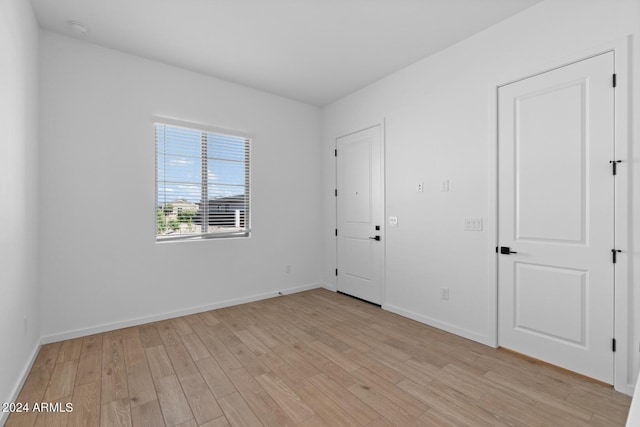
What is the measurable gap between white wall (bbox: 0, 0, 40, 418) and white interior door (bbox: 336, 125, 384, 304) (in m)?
3.45

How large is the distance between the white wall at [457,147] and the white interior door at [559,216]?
0.13 meters

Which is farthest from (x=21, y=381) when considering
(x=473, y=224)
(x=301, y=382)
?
(x=473, y=224)

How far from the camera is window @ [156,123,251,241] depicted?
3.47 meters

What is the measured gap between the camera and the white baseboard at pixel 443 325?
281cm

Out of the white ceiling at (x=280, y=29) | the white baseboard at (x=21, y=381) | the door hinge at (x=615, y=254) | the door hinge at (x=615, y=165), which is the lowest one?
the white baseboard at (x=21, y=381)

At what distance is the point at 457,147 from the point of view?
3027mm

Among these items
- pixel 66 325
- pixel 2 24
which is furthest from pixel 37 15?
pixel 66 325

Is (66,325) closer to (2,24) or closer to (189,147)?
(189,147)

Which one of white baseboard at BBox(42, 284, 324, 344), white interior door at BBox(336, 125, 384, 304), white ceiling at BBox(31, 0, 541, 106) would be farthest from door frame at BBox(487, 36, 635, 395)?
white baseboard at BBox(42, 284, 324, 344)

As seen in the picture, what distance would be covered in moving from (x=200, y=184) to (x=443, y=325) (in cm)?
333

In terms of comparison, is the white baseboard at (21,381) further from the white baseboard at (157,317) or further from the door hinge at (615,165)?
the door hinge at (615,165)

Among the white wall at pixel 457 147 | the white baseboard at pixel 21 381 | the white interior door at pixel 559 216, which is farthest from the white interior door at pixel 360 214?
the white baseboard at pixel 21 381

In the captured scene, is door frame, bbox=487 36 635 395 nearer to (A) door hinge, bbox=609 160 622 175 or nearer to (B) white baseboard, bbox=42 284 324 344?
(A) door hinge, bbox=609 160 622 175

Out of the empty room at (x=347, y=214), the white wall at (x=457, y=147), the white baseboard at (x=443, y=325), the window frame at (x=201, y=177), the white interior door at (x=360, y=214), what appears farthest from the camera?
the white interior door at (x=360, y=214)
